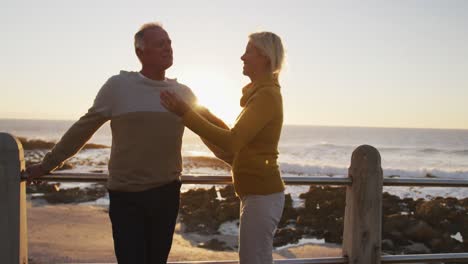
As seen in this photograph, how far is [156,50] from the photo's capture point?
299 centimetres

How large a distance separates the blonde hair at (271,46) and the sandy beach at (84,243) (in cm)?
717

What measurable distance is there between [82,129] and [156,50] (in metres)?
0.62

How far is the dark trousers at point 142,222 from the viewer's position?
301 centimetres

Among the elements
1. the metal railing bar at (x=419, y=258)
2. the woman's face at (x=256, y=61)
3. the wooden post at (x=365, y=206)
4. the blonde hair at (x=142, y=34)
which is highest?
the blonde hair at (x=142, y=34)

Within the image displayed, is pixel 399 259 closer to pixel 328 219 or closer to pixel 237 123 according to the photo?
pixel 237 123

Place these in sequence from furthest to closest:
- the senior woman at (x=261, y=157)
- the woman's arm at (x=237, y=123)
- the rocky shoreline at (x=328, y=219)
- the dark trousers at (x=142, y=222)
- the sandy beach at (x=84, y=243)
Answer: the rocky shoreline at (x=328, y=219)
the sandy beach at (x=84, y=243)
the dark trousers at (x=142, y=222)
the senior woman at (x=261, y=157)
the woman's arm at (x=237, y=123)

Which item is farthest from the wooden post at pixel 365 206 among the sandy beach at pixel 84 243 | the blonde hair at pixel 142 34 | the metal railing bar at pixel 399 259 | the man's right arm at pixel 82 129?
the sandy beach at pixel 84 243

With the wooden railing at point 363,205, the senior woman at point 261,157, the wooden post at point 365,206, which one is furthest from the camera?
the wooden post at point 365,206

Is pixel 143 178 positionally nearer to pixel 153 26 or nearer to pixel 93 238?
pixel 153 26

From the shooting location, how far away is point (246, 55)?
2986mm

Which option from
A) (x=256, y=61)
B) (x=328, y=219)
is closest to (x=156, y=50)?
(x=256, y=61)

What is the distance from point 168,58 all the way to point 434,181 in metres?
2.26

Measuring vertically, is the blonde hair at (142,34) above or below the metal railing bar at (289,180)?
above

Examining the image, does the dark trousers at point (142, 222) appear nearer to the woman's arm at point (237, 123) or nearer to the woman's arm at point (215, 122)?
the woman's arm at point (215, 122)
